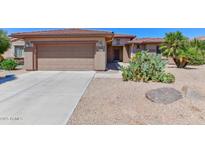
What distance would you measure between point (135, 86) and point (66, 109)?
3.73 m

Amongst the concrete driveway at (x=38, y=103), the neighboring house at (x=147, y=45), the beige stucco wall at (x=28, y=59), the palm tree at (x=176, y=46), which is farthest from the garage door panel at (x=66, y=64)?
the neighboring house at (x=147, y=45)

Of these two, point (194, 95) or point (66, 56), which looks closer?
point (194, 95)

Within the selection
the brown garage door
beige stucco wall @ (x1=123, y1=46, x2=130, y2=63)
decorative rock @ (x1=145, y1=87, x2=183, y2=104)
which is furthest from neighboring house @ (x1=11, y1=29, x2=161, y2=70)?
A: beige stucco wall @ (x1=123, y1=46, x2=130, y2=63)

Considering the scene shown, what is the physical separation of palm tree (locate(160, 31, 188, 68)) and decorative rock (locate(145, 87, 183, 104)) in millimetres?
12918

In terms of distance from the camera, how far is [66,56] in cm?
1742

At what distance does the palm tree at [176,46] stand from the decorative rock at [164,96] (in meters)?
12.9

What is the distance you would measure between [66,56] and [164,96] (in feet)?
36.9

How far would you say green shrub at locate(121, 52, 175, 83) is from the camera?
35.0ft

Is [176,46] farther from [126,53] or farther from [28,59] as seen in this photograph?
[28,59]

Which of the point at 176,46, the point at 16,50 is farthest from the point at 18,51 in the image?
the point at 176,46

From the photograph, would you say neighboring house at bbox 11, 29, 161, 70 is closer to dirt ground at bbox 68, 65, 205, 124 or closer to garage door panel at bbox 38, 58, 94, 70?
garage door panel at bbox 38, 58, 94, 70
